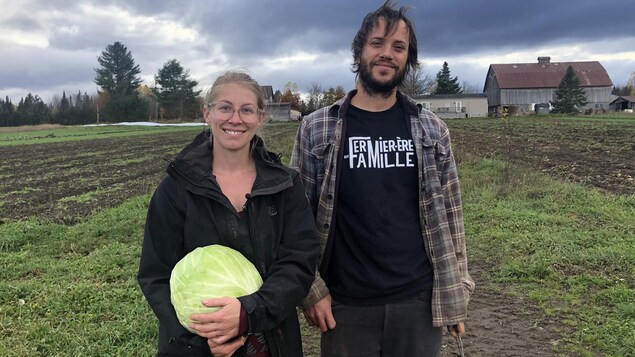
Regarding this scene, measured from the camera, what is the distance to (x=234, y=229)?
6.84 feet

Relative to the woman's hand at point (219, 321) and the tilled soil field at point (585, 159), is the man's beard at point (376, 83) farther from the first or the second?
the tilled soil field at point (585, 159)

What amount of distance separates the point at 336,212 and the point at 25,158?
24.2 metres

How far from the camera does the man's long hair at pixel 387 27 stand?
2.48 meters

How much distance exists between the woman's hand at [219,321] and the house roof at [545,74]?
82821 mm

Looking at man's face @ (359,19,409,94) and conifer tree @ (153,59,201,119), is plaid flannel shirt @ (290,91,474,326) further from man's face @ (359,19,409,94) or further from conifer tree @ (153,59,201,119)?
conifer tree @ (153,59,201,119)

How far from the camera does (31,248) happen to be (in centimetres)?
727

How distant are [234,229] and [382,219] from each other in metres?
→ 0.75

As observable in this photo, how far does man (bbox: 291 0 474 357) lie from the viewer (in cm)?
245

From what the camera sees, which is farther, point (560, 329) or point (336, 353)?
point (560, 329)

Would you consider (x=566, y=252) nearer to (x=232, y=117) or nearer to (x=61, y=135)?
(x=232, y=117)

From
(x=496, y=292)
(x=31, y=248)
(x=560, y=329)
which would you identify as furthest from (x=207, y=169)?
(x=31, y=248)

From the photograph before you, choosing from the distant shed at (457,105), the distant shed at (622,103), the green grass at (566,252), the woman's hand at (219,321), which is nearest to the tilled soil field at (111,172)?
the green grass at (566,252)

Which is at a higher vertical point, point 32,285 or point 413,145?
point 413,145

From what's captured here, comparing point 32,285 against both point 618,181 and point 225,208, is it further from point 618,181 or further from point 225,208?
point 618,181
